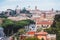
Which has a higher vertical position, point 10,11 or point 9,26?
point 9,26

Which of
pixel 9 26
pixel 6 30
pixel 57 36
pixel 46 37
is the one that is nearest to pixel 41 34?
pixel 46 37

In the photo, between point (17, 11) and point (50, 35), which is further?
point (17, 11)

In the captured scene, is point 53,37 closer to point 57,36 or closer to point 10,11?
point 57,36

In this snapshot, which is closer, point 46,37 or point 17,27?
point 46,37

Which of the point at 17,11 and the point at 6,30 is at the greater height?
the point at 6,30

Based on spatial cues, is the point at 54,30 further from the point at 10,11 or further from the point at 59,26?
the point at 10,11

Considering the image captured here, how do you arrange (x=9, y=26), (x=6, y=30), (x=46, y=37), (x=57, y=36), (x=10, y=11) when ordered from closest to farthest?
(x=57, y=36) → (x=46, y=37) → (x=6, y=30) → (x=9, y=26) → (x=10, y=11)

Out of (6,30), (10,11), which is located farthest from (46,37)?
(10,11)

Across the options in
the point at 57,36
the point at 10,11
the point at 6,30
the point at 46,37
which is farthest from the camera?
the point at 10,11

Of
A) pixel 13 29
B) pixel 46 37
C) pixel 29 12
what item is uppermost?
pixel 46 37
